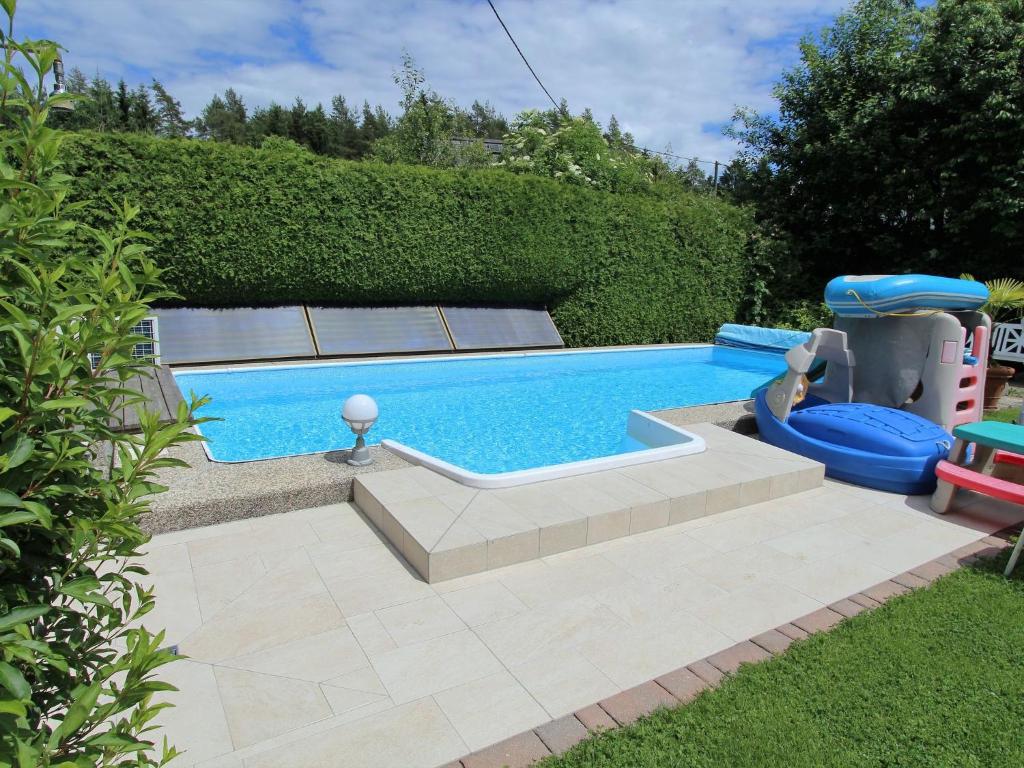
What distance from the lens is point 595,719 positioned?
2.91 m

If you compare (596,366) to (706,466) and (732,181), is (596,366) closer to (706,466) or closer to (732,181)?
(706,466)

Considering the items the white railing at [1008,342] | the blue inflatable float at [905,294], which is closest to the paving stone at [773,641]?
the blue inflatable float at [905,294]

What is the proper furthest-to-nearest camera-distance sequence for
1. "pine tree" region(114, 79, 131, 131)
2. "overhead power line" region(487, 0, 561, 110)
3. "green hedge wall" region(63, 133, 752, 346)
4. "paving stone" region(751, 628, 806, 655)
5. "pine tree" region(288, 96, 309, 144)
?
1. "pine tree" region(288, 96, 309, 144)
2. "pine tree" region(114, 79, 131, 131)
3. "overhead power line" region(487, 0, 561, 110)
4. "green hedge wall" region(63, 133, 752, 346)
5. "paving stone" region(751, 628, 806, 655)

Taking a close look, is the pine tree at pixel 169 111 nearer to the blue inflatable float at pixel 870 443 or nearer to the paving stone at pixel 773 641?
the blue inflatable float at pixel 870 443

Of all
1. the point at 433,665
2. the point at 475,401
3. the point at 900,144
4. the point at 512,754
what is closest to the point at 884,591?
the point at 512,754

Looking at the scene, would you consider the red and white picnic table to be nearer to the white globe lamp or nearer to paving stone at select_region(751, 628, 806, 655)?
paving stone at select_region(751, 628, 806, 655)

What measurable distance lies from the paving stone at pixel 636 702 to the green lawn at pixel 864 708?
8cm

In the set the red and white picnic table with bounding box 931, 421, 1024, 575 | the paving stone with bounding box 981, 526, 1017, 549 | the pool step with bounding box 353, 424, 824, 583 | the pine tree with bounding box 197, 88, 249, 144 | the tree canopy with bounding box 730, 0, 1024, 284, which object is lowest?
the paving stone with bounding box 981, 526, 1017, 549

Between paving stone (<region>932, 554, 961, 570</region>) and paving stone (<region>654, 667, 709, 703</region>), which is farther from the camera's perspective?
paving stone (<region>932, 554, 961, 570</region>)

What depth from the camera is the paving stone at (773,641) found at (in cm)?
351

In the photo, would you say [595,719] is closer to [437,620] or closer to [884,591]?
[437,620]

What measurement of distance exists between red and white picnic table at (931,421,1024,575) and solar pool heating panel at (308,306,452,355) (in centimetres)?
883

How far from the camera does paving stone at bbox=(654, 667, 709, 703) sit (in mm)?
3100

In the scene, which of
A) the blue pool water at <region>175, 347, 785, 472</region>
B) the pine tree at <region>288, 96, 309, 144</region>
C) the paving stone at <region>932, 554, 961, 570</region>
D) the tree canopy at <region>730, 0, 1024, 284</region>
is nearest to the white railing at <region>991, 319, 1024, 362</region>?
the tree canopy at <region>730, 0, 1024, 284</region>
